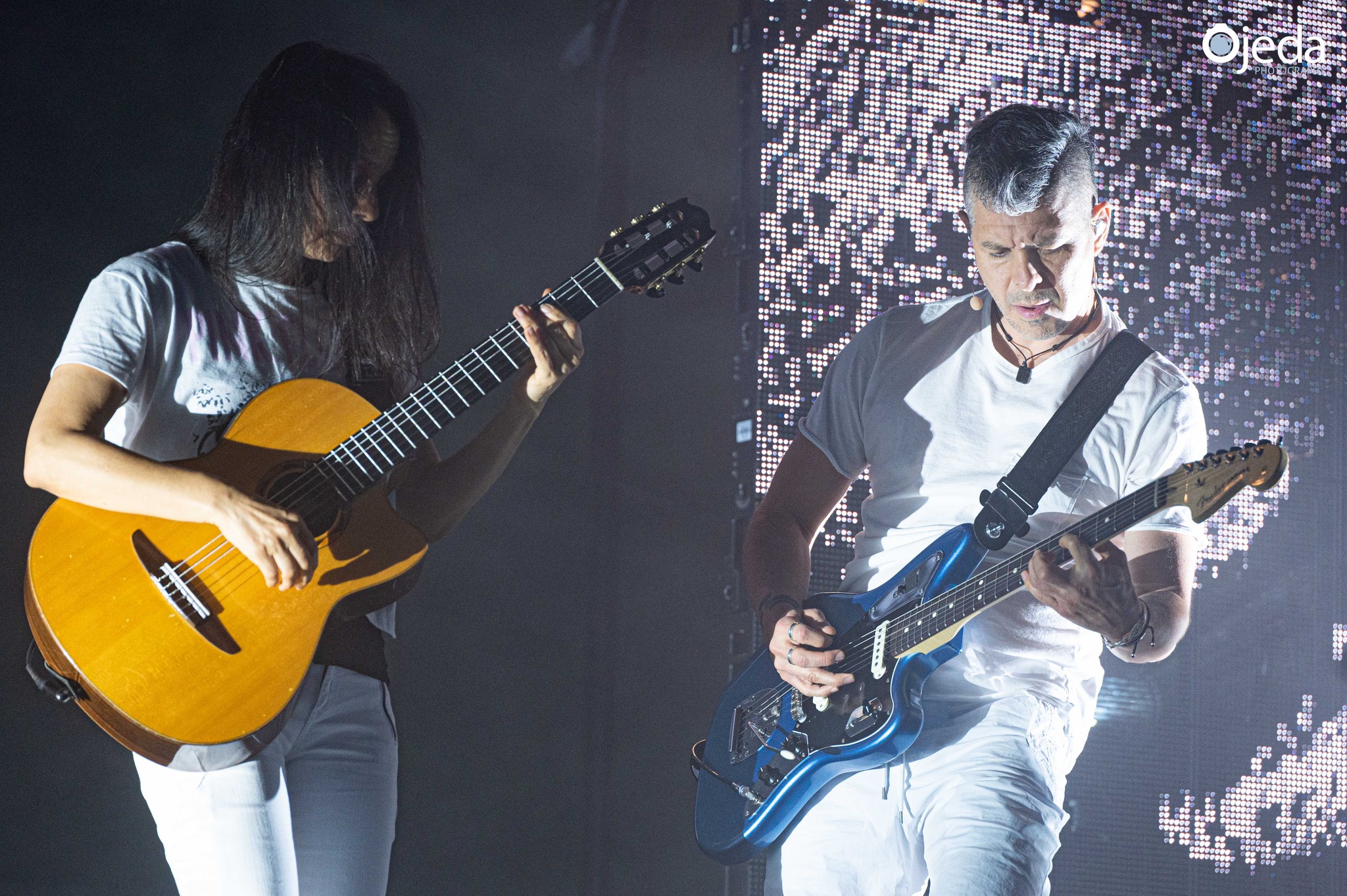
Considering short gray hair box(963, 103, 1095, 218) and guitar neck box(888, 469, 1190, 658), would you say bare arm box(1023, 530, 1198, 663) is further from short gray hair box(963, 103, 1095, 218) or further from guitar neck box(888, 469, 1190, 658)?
short gray hair box(963, 103, 1095, 218)

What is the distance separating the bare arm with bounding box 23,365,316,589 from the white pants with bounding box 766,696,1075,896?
3.33ft

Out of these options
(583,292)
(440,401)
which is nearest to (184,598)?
(440,401)

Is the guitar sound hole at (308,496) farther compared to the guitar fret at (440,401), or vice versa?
the guitar fret at (440,401)

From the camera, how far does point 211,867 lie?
1.73m

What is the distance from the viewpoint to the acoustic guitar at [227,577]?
5.69 ft

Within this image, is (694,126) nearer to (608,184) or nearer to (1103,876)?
(608,184)

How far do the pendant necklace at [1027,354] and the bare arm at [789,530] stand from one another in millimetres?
422

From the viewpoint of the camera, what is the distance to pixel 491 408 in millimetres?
3426

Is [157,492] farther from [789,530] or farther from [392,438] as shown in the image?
[789,530]

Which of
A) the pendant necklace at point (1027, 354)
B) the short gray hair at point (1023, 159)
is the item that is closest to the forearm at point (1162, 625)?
the pendant necklace at point (1027, 354)

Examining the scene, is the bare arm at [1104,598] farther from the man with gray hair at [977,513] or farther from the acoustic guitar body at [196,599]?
the acoustic guitar body at [196,599]

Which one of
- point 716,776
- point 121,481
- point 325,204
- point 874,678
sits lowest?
point 716,776

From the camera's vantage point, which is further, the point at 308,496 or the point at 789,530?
the point at 789,530

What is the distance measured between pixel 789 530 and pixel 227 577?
3.70 feet
